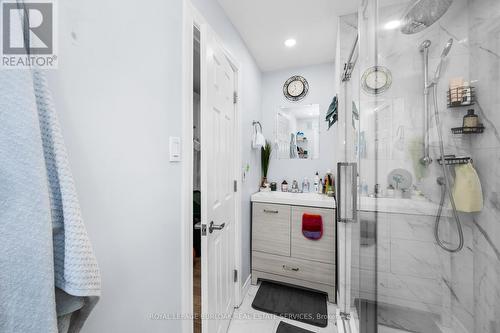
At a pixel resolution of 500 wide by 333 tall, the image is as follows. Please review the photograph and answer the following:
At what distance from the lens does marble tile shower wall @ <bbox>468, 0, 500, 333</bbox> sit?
885 mm

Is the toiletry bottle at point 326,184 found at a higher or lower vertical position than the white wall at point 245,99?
lower

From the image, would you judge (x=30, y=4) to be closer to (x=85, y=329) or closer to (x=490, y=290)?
(x=85, y=329)

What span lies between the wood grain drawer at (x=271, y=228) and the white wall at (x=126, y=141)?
48.9 inches

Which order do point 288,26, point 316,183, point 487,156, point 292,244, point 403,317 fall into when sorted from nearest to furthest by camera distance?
point 487,156
point 403,317
point 288,26
point 292,244
point 316,183

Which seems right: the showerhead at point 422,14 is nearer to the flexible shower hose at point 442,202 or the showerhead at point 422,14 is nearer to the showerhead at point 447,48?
the showerhead at point 447,48

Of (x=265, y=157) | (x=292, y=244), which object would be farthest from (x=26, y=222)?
(x=265, y=157)

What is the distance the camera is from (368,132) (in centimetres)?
127

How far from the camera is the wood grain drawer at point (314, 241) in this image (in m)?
1.96

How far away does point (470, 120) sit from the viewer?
0.96 metres

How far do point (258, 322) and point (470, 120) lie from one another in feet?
6.41

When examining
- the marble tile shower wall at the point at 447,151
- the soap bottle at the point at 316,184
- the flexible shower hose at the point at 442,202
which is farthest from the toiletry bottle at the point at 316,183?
the flexible shower hose at the point at 442,202

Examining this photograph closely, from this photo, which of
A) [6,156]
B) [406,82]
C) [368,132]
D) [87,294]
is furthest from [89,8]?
[406,82]

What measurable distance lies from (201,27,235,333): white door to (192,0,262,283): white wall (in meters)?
0.19

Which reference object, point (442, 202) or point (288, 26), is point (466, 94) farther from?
point (288, 26)
